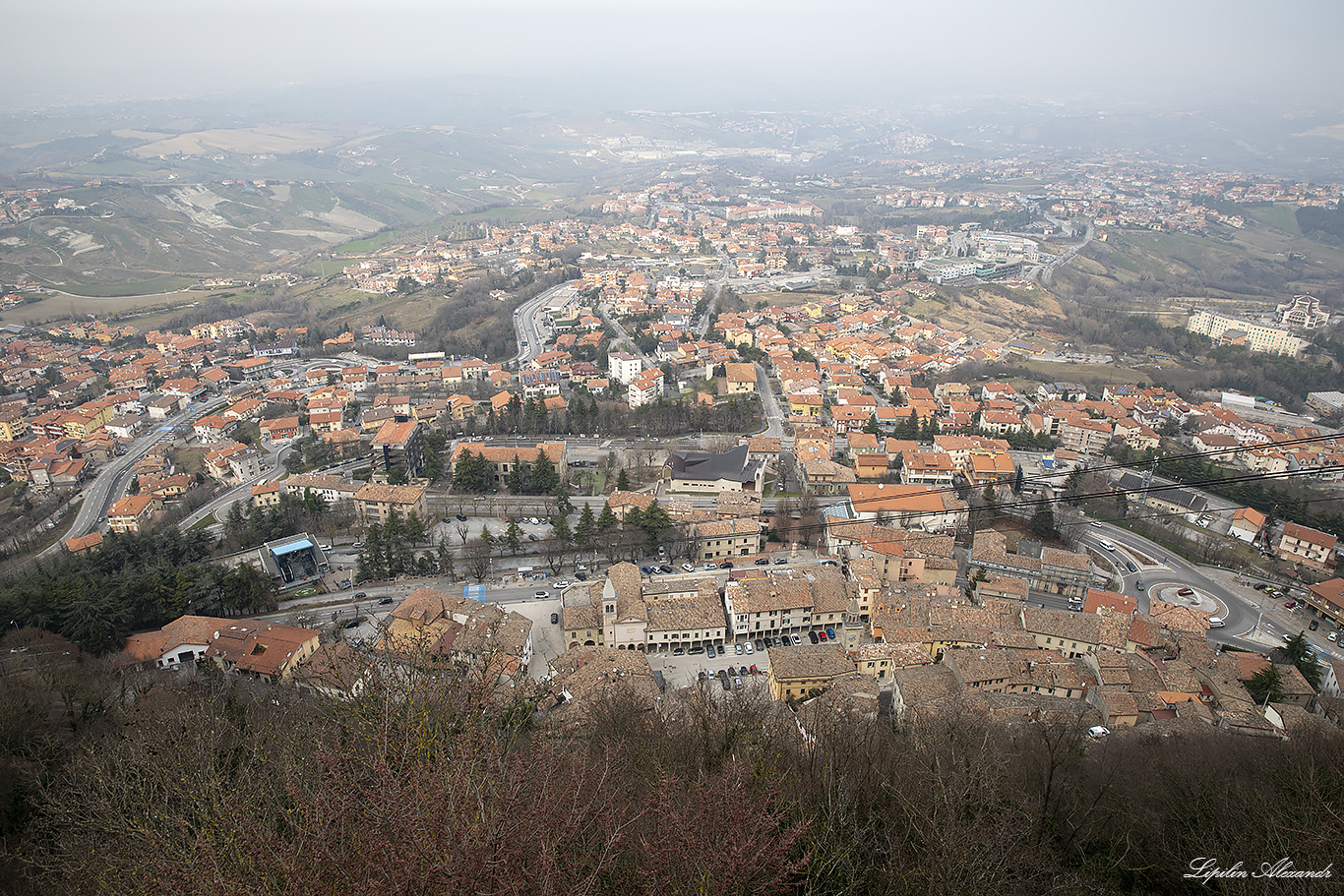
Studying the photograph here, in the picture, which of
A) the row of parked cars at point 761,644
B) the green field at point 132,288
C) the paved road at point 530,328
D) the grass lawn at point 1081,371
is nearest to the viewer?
the row of parked cars at point 761,644

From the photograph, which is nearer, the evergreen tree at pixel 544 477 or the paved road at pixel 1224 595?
the paved road at pixel 1224 595

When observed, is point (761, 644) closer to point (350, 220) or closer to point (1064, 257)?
point (1064, 257)

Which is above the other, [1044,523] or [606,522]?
[606,522]

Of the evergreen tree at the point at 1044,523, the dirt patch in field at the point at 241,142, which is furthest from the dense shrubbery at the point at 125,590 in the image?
the dirt patch in field at the point at 241,142

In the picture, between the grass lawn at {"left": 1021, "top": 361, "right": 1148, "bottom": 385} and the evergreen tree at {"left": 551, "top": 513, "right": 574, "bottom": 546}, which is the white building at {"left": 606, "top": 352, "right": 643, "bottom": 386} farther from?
the grass lawn at {"left": 1021, "top": 361, "right": 1148, "bottom": 385}

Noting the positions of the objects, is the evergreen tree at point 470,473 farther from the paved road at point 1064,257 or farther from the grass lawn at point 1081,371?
the paved road at point 1064,257

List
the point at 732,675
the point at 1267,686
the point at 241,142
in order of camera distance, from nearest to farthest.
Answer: the point at 1267,686 → the point at 732,675 → the point at 241,142

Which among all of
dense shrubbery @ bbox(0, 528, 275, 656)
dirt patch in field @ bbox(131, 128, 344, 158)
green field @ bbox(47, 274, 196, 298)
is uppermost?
dirt patch in field @ bbox(131, 128, 344, 158)

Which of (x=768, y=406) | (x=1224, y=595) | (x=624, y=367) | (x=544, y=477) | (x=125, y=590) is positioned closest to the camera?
(x=125, y=590)

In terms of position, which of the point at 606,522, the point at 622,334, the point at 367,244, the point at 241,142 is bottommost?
the point at 606,522

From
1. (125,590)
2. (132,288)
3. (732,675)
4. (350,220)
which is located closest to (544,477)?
(732,675)

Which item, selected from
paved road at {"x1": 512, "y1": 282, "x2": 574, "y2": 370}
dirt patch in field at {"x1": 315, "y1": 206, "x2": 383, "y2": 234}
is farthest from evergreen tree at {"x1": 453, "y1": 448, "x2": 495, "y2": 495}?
dirt patch in field at {"x1": 315, "y1": 206, "x2": 383, "y2": 234}

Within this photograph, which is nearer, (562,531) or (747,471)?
(562,531)
